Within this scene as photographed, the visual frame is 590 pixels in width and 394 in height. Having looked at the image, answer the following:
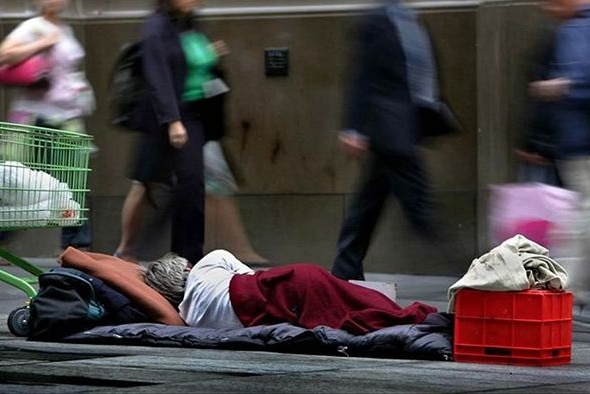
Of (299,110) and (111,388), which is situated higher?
(299,110)

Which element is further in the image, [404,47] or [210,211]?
[210,211]

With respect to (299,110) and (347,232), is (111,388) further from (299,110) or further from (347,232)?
(299,110)

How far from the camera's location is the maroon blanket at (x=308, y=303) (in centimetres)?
761

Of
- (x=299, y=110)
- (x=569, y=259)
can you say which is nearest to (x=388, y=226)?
(x=299, y=110)

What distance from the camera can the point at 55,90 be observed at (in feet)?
32.9

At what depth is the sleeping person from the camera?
7.61 meters

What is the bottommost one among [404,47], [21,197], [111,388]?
[111,388]

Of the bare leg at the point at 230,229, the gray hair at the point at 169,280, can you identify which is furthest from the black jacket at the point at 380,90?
the bare leg at the point at 230,229

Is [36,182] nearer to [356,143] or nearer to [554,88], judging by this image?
[356,143]

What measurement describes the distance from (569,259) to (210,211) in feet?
12.9

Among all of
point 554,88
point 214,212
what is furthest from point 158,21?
point 214,212

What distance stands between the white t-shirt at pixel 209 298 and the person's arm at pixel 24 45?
2.35 meters

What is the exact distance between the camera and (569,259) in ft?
27.4

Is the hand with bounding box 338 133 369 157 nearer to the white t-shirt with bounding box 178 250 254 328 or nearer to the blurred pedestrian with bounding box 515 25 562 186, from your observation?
the blurred pedestrian with bounding box 515 25 562 186
